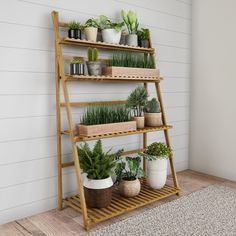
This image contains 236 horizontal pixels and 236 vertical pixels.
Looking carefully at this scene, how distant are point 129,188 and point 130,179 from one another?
8 centimetres

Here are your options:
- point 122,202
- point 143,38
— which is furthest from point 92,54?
point 122,202

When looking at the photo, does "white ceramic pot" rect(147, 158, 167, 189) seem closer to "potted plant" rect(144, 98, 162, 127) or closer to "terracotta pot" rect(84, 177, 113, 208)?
"potted plant" rect(144, 98, 162, 127)

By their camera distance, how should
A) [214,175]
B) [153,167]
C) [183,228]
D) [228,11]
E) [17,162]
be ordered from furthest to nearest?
[214,175] < [228,11] < [153,167] < [17,162] < [183,228]

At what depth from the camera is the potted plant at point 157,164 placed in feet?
7.45

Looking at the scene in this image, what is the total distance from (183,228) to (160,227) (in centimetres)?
14

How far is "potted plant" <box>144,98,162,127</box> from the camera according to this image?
Answer: 7.59 feet

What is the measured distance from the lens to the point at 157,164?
7.45ft

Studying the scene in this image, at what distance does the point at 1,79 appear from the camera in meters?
1.80

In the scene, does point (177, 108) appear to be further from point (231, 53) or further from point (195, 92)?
point (231, 53)

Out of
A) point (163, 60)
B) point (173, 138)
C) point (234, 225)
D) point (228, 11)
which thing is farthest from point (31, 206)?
point (228, 11)

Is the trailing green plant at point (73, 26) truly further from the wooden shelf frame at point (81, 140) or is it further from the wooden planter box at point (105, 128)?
the wooden planter box at point (105, 128)

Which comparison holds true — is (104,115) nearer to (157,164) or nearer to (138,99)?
(138,99)

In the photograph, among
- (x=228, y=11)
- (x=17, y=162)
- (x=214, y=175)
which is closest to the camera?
(x=17, y=162)

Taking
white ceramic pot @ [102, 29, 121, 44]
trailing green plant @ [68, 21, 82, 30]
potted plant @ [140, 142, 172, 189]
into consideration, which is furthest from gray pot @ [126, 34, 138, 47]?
potted plant @ [140, 142, 172, 189]
